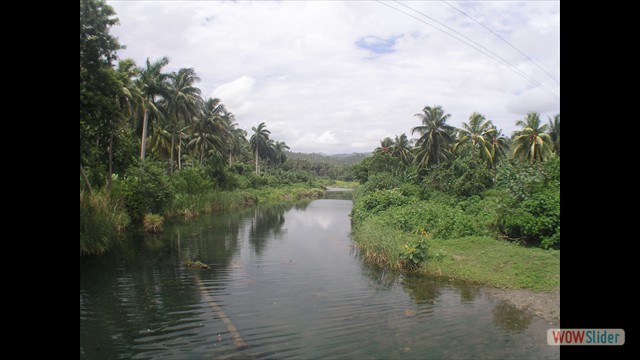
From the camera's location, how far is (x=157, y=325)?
29.6 ft

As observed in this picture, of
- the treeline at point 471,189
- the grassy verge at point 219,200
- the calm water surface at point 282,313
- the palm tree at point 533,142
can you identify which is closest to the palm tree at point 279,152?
the grassy verge at point 219,200

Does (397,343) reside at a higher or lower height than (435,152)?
lower

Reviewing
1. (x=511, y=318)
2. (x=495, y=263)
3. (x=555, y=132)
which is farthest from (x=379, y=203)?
(x=555, y=132)

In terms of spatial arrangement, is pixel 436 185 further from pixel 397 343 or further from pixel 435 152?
pixel 397 343

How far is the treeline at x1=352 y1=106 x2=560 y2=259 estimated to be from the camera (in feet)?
49.0

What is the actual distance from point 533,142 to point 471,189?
1834 cm

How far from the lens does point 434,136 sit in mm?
44062

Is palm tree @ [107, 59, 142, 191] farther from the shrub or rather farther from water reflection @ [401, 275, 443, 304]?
water reflection @ [401, 275, 443, 304]

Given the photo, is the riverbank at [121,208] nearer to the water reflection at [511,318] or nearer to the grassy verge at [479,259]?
the grassy verge at [479,259]

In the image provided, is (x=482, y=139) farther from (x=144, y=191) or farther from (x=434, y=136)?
(x=144, y=191)
